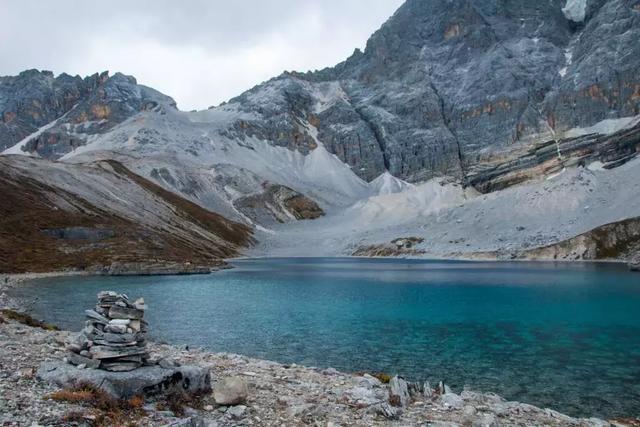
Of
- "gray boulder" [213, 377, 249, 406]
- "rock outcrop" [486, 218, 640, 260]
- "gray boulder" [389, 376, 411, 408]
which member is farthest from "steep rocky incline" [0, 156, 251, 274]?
"rock outcrop" [486, 218, 640, 260]

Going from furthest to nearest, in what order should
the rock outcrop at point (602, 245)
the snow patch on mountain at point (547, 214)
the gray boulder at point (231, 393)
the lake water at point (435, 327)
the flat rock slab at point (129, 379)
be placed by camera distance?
the snow patch on mountain at point (547, 214)
the rock outcrop at point (602, 245)
the lake water at point (435, 327)
the gray boulder at point (231, 393)
the flat rock slab at point (129, 379)

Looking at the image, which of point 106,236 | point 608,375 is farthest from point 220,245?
point 608,375

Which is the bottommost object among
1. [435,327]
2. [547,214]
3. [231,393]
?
[435,327]

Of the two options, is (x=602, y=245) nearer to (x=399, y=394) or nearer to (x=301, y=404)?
(x=399, y=394)

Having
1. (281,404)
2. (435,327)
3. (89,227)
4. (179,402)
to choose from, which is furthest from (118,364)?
(89,227)

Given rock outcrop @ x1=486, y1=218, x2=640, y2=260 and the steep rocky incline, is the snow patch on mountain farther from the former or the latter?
the steep rocky incline

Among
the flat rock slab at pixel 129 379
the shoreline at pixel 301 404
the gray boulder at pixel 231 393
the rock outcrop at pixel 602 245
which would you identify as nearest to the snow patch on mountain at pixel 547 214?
the rock outcrop at pixel 602 245

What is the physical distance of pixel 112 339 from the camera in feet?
58.1

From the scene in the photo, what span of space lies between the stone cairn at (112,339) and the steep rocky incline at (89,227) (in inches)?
3226

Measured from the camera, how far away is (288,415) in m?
17.3

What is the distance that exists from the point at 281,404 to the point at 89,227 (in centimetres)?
11475

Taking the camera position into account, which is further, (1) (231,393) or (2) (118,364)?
(1) (231,393)

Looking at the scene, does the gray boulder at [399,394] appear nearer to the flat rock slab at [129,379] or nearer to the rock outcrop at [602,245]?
the flat rock slab at [129,379]

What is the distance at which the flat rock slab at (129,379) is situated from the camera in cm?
1636
